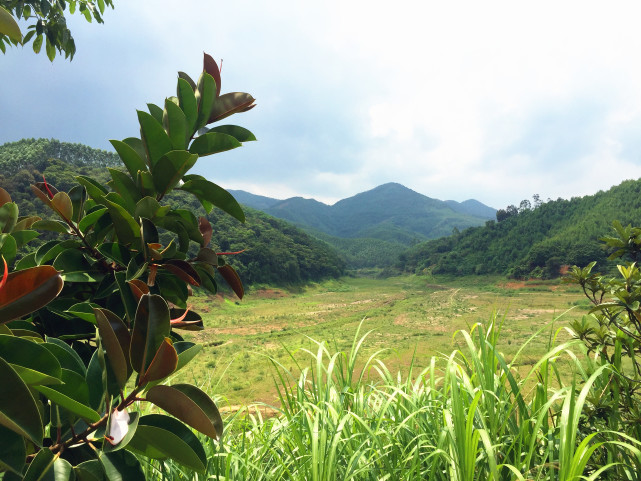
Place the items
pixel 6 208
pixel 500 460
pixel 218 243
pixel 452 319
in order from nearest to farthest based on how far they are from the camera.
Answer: pixel 6 208
pixel 500 460
pixel 452 319
pixel 218 243

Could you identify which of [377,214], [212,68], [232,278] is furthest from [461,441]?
[377,214]

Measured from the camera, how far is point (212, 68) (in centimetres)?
70

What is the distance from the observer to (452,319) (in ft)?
62.6

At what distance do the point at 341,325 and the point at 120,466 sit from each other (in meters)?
18.8

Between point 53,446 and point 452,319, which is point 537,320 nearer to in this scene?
point 452,319

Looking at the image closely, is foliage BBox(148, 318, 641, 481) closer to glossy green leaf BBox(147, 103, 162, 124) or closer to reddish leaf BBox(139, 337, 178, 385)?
reddish leaf BBox(139, 337, 178, 385)

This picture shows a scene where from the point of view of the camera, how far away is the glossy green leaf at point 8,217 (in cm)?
57

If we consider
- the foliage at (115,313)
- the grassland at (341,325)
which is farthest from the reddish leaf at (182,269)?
the grassland at (341,325)

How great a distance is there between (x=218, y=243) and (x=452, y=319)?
22853 millimetres

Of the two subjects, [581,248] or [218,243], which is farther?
[218,243]

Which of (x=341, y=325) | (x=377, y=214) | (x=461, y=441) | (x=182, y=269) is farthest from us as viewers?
(x=377, y=214)

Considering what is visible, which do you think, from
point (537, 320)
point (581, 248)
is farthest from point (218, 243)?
point (581, 248)

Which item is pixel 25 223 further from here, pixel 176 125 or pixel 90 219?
pixel 176 125

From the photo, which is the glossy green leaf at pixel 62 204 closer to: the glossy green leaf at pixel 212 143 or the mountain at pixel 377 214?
the glossy green leaf at pixel 212 143
